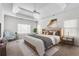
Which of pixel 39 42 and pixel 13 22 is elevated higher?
pixel 13 22

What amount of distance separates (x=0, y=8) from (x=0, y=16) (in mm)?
176

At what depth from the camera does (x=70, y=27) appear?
1.35m

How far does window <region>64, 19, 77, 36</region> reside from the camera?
4.28 feet

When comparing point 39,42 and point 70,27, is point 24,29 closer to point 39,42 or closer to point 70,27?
point 39,42

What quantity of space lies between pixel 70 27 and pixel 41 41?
72cm

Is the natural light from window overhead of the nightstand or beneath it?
overhead

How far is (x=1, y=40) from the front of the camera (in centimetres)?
141

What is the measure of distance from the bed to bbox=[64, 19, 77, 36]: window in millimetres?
235

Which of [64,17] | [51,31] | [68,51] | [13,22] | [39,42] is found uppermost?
[64,17]

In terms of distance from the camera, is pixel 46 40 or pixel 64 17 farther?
pixel 46 40

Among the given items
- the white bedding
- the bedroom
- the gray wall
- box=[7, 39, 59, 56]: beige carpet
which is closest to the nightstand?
the bedroom

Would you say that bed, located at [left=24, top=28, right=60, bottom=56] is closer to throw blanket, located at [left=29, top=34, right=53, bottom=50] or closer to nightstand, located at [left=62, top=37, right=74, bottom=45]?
throw blanket, located at [left=29, top=34, right=53, bottom=50]

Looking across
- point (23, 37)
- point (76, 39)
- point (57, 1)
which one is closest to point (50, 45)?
point (76, 39)

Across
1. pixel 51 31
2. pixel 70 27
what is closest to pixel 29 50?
pixel 51 31
